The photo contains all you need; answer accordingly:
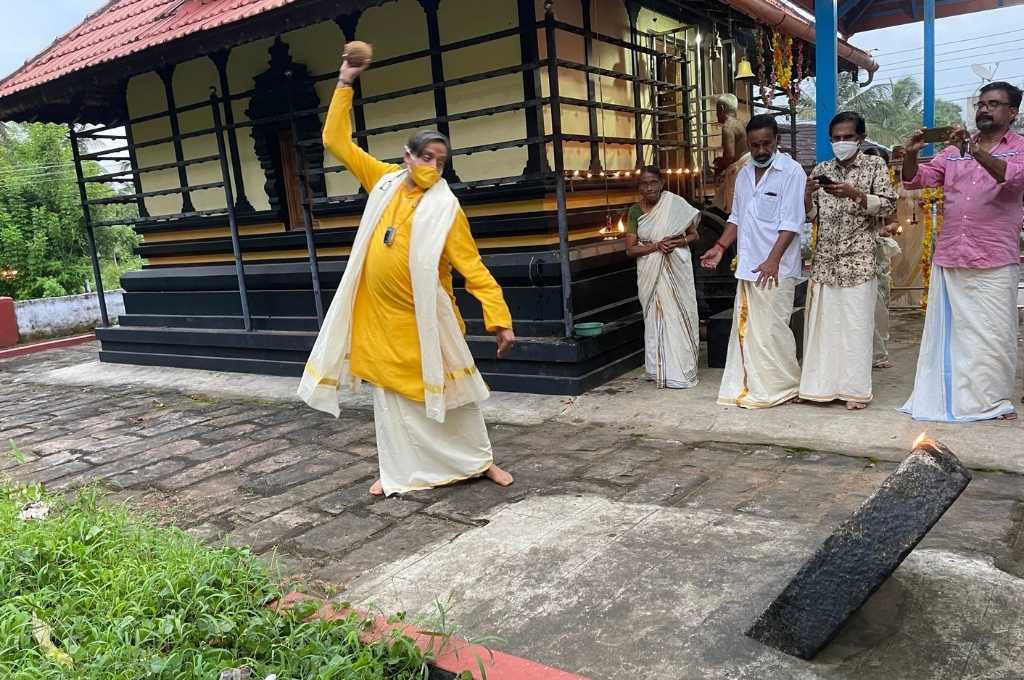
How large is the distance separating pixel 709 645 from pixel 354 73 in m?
3.03

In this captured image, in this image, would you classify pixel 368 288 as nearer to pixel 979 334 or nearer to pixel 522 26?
pixel 522 26

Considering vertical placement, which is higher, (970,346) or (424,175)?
(424,175)

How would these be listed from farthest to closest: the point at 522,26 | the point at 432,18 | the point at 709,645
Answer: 1. the point at 432,18
2. the point at 522,26
3. the point at 709,645

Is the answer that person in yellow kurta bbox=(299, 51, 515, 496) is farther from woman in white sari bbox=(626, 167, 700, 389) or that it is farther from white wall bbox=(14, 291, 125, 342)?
white wall bbox=(14, 291, 125, 342)

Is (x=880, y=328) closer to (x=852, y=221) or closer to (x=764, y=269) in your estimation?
(x=852, y=221)

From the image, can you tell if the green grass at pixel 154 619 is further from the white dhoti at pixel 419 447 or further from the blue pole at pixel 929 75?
the blue pole at pixel 929 75

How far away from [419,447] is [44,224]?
18049 millimetres

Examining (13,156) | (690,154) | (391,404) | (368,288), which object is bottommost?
(391,404)

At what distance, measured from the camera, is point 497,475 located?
3928 millimetres

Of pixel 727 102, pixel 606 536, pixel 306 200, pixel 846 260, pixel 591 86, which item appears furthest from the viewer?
pixel 727 102

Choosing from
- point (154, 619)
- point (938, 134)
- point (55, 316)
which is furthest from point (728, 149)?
point (55, 316)

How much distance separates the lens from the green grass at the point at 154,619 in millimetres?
2273

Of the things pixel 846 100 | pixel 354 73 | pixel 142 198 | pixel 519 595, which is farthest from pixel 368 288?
pixel 846 100

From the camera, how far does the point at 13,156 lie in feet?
71.1
